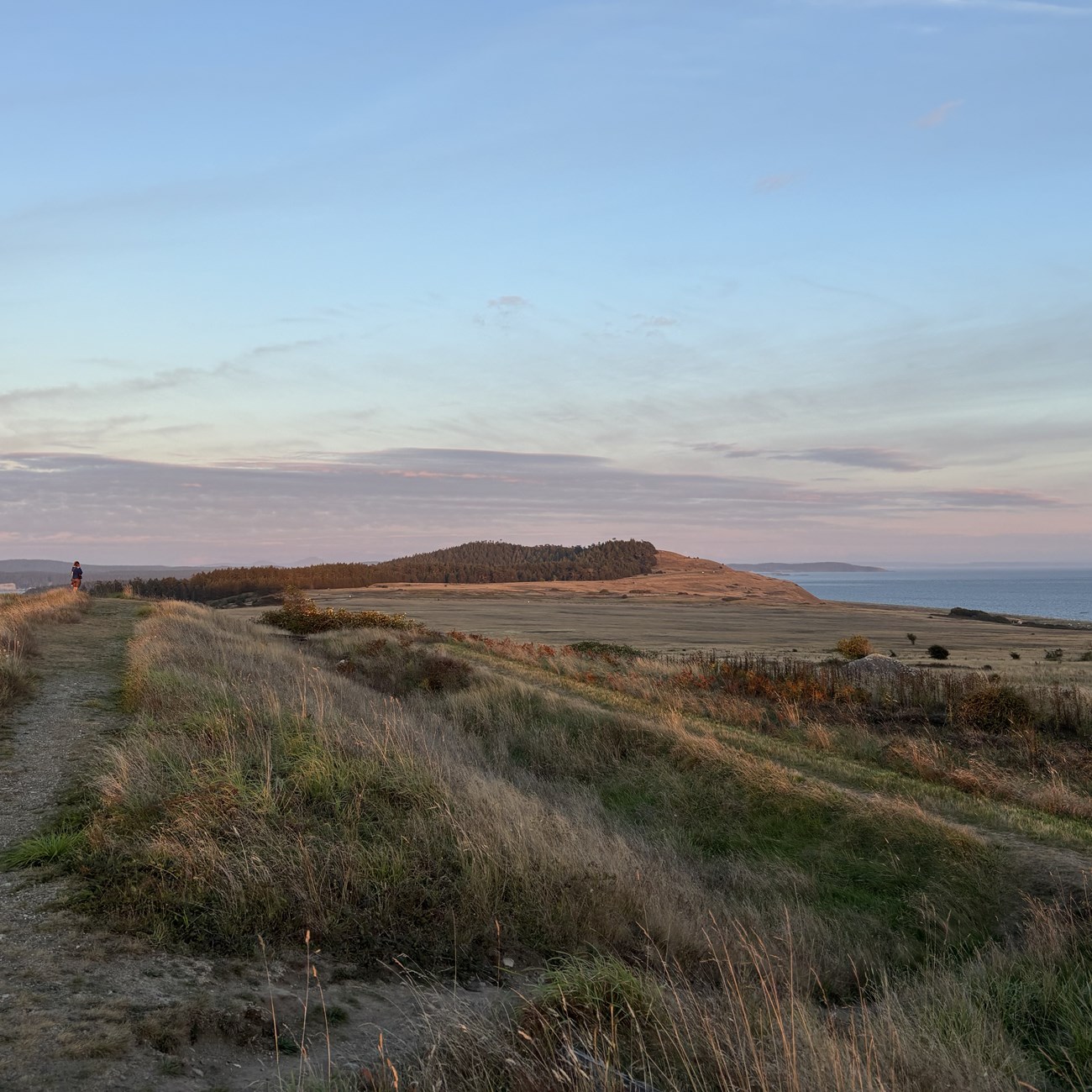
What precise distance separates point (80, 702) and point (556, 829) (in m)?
9.42

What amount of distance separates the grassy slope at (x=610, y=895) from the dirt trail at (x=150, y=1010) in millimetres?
373

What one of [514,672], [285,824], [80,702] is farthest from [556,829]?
[514,672]

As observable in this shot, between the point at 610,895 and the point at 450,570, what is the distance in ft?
477

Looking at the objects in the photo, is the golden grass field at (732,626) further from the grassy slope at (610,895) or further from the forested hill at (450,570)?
the grassy slope at (610,895)

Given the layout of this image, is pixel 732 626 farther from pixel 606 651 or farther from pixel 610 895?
pixel 610 895

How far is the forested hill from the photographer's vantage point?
9525 centimetres

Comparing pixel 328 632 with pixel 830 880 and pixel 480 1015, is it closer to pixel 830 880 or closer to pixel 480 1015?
pixel 830 880

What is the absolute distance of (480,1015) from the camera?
15.0 ft

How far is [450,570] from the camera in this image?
15138 cm

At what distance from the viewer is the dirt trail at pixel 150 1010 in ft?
13.3

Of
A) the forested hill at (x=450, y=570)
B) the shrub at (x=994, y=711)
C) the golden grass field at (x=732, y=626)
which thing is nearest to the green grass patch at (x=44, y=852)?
the shrub at (x=994, y=711)

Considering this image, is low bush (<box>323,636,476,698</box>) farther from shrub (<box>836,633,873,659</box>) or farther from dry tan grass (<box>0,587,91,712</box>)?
shrub (<box>836,633,873,659</box>)

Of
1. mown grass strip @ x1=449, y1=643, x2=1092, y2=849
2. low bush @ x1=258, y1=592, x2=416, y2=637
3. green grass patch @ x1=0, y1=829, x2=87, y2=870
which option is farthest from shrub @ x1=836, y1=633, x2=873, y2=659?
green grass patch @ x1=0, y1=829, x2=87, y2=870

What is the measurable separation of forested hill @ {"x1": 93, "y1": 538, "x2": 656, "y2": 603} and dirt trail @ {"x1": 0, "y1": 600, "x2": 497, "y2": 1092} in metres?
81.5
